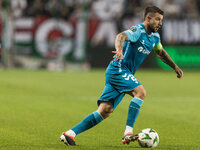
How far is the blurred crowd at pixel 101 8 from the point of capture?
2597cm

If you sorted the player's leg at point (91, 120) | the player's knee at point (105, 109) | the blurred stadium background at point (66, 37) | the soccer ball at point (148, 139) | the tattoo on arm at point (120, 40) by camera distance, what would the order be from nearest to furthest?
the tattoo on arm at point (120, 40)
the soccer ball at point (148, 139)
the player's leg at point (91, 120)
the player's knee at point (105, 109)
the blurred stadium background at point (66, 37)

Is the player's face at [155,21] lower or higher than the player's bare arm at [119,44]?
higher

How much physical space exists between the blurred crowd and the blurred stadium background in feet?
0.16

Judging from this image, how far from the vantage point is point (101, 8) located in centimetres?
2662

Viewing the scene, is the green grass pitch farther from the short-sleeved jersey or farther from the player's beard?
the player's beard

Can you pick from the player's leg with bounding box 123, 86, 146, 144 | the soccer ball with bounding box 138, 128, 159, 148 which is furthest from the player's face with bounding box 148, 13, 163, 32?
the soccer ball with bounding box 138, 128, 159, 148

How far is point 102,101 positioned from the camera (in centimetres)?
718

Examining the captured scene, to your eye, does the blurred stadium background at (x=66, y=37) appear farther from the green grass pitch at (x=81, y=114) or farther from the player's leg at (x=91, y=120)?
the player's leg at (x=91, y=120)

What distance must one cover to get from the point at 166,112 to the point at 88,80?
8632 millimetres

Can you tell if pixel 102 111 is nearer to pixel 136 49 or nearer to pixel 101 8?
pixel 136 49

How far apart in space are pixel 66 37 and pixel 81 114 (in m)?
15.3

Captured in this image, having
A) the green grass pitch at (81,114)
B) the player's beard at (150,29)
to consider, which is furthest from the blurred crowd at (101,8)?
the player's beard at (150,29)

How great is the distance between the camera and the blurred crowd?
26.0 meters

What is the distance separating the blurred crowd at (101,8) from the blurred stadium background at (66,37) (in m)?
0.05
